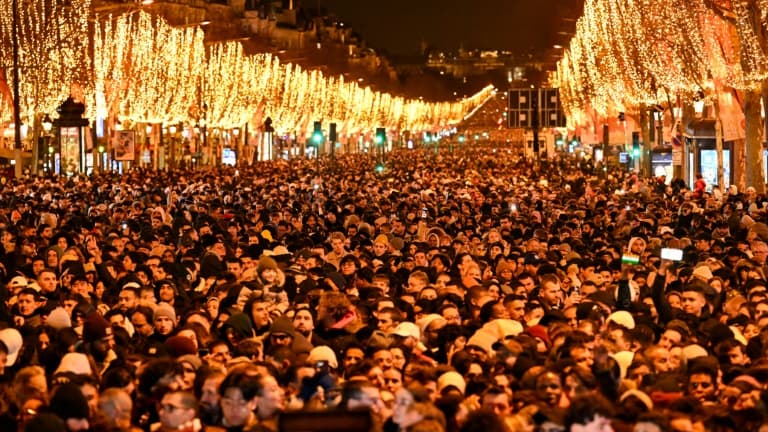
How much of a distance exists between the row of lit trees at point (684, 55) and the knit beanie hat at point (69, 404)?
29.9 metres

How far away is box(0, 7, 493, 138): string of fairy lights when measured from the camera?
2366 inches

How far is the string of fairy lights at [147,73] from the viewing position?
60.1 meters

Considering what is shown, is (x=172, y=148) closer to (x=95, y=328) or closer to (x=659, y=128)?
(x=659, y=128)

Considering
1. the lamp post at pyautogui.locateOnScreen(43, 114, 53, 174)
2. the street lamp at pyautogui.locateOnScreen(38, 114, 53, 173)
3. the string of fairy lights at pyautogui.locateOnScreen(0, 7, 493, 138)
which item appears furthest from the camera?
the street lamp at pyautogui.locateOnScreen(38, 114, 53, 173)

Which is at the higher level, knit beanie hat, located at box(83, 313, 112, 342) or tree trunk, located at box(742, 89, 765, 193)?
tree trunk, located at box(742, 89, 765, 193)

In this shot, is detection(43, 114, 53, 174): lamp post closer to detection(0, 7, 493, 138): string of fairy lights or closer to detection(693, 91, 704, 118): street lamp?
detection(0, 7, 493, 138): string of fairy lights

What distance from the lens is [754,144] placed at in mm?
→ 41312

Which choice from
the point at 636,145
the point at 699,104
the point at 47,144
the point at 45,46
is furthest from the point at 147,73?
the point at 699,104

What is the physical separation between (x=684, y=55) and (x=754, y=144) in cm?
611

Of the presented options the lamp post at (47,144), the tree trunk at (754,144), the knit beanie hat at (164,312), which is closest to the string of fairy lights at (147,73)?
the lamp post at (47,144)

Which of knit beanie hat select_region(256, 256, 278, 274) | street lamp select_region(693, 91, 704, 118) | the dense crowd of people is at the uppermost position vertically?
street lamp select_region(693, 91, 704, 118)

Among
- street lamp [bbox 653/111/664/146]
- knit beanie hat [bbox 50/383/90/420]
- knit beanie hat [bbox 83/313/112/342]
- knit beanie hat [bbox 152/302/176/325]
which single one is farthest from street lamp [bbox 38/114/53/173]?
knit beanie hat [bbox 50/383/90/420]

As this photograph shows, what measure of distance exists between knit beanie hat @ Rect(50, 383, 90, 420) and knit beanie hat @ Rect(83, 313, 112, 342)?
10.8 ft

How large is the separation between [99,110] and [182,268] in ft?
166
